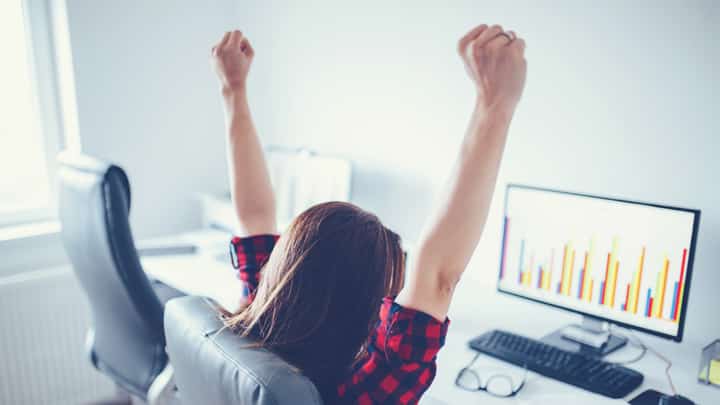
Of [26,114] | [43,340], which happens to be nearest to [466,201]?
[43,340]

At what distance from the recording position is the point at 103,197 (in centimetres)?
142

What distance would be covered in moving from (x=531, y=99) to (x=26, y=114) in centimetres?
198

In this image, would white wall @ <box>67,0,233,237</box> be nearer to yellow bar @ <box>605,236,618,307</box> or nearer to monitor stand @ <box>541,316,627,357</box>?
monitor stand @ <box>541,316,627,357</box>

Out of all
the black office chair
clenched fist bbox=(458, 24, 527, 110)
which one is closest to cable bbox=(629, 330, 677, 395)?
clenched fist bbox=(458, 24, 527, 110)

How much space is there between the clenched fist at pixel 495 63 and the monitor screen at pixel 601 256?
72 centimetres

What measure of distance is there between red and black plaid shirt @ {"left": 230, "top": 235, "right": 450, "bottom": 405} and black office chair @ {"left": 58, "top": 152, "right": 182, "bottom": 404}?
2.90 feet

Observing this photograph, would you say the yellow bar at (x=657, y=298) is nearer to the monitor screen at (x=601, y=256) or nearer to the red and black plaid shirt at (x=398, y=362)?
the monitor screen at (x=601, y=256)

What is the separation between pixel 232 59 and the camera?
112 cm

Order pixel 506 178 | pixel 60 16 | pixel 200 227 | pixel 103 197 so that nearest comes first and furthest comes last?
1. pixel 103 197
2. pixel 506 178
3. pixel 60 16
4. pixel 200 227

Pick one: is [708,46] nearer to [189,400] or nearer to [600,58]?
[600,58]

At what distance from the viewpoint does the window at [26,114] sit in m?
2.20

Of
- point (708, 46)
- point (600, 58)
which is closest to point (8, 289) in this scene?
point (600, 58)

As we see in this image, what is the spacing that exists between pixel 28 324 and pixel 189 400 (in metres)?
1.60

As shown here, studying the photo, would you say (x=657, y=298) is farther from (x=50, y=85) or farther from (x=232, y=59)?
(x=50, y=85)
